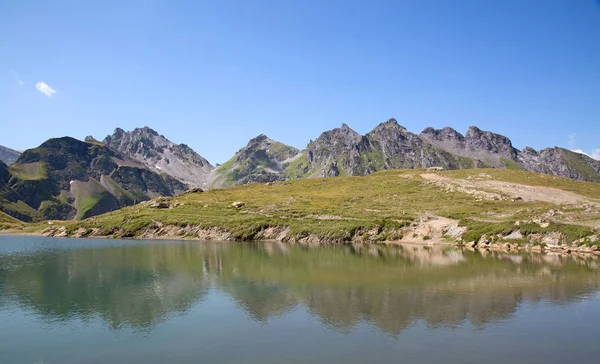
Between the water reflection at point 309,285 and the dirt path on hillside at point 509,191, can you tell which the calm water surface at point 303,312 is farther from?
the dirt path on hillside at point 509,191

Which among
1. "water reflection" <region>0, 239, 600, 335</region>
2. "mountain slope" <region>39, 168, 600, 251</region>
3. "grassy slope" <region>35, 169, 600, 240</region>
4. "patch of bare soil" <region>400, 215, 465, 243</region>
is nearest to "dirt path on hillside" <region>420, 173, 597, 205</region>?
"mountain slope" <region>39, 168, 600, 251</region>

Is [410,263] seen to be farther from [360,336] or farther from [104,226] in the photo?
[104,226]

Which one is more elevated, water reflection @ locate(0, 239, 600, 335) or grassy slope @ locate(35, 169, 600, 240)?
grassy slope @ locate(35, 169, 600, 240)

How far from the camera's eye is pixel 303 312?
32.6 meters

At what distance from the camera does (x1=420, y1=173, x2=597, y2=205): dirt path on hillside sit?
10962 centimetres

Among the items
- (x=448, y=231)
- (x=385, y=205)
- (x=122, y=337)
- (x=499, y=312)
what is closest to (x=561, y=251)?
(x=448, y=231)

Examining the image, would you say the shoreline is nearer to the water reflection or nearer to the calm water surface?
the water reflection

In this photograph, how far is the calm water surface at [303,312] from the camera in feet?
78.8

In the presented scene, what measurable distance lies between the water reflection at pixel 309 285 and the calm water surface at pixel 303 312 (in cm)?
15

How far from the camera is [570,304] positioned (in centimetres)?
3500

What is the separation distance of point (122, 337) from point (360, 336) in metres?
15.0

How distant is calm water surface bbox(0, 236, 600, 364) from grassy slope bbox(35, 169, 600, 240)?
34485mm

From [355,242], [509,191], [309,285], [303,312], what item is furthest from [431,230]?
[303,312]

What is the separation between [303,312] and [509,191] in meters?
108
